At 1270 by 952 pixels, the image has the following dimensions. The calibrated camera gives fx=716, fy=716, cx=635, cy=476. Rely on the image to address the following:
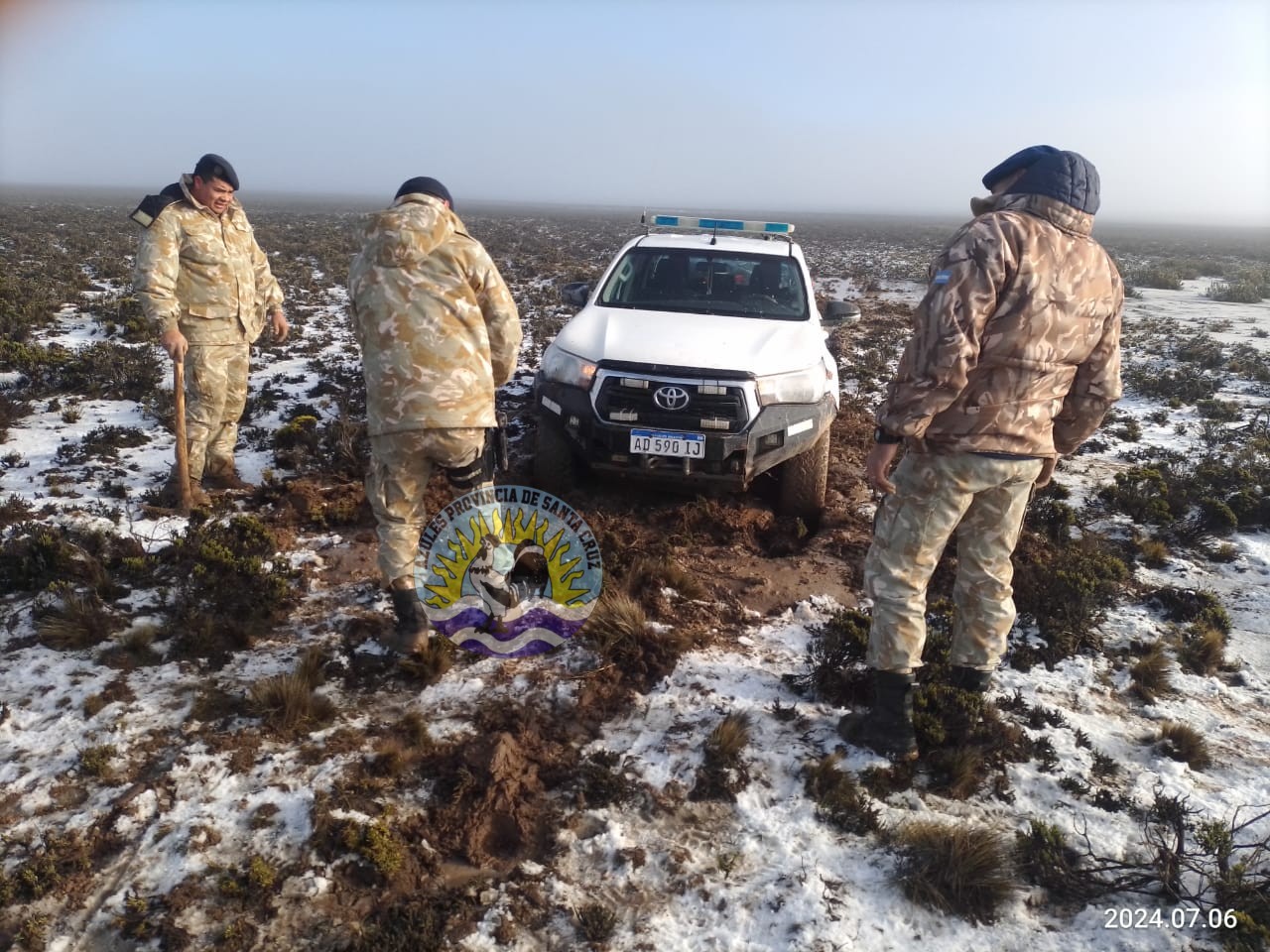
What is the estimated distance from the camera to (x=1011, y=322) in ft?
8.02

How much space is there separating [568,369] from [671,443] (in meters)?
0.89

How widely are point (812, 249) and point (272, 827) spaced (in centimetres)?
3350

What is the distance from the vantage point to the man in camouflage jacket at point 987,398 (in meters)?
2.40

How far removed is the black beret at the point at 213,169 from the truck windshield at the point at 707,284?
261cm

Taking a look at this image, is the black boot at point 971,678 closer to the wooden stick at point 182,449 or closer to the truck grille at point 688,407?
the truck grille at point 688,407

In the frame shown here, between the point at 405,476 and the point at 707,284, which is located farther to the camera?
the point at 707,284

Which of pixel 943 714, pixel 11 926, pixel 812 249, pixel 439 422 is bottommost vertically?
pixel 11 926

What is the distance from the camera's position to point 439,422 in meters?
3.09

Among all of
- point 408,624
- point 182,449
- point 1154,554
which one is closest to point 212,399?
point 182,449

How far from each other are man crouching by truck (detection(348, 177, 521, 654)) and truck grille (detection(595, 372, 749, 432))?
1201 mm

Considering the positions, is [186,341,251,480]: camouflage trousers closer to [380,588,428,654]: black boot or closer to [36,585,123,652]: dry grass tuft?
[36,585,123,652]: dry grass tuft

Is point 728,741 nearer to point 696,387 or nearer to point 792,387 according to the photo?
point 696,387

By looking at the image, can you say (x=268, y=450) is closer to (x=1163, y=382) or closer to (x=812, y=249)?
(x=1163, y=382)

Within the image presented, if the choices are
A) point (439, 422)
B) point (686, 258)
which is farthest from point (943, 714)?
point (686, 258)
